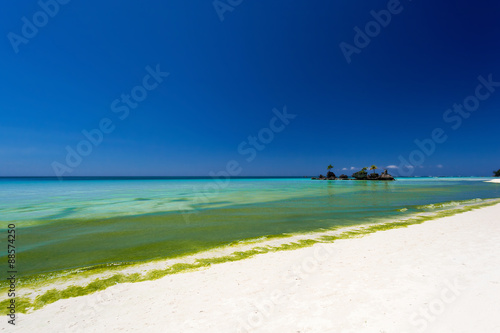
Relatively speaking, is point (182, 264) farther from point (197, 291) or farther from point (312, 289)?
point (312, 289)

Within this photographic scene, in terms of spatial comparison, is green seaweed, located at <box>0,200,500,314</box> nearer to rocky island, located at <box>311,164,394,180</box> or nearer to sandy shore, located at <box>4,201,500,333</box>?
sandy shore, located at <box>4,201,500,333</box>

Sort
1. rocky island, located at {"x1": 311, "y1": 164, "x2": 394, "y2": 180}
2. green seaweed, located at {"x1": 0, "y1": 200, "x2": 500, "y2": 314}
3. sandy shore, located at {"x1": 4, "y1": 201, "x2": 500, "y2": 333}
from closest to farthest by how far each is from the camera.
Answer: sandy shore, located at {"x1": 4, "y1": 201, "x2": 500, "y2": 333}, green seaweed, located at {"x1": 0, "y1": 200, "x2": 500, "y2": 314}, rocky island, located at {"x1": 311, "y1": 164, "x2": 394, "y2": 180}

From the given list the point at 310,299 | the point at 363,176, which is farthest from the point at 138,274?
the point at 363,176

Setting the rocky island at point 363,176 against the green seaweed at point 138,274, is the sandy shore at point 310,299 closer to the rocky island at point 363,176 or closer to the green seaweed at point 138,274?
the green seaweed at point 138,274

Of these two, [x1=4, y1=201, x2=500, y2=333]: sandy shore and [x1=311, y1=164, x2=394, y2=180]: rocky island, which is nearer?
[x1=4, y1=201, x2=500, y2=333]: sandy shore

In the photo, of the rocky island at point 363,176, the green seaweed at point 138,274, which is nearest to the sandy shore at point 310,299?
the green seaweed at point 138,274

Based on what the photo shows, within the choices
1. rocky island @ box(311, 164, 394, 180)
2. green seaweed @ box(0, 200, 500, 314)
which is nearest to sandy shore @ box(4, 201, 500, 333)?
green seaweed @ box(0, 200, 500, 314)

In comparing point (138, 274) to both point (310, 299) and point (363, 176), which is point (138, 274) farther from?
point (363, 176)

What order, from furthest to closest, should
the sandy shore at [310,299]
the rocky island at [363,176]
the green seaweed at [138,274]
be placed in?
the rocky island at [363,176], the green seaweed at [138,274], the sandy shore at [310,299]

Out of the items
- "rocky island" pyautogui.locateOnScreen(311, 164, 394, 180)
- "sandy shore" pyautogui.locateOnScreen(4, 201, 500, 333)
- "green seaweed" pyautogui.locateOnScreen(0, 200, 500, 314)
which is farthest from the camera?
"rocky island" pyautogui.locateOnScreen(311, 164, 394, 180)

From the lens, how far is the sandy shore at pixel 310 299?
181 inches

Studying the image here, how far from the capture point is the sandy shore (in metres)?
4.61

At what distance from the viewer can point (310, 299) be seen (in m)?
5.54

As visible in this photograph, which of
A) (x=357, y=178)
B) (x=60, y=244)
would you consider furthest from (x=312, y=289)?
(x=357, y=178)
